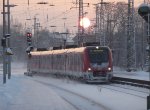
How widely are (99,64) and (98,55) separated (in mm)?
770

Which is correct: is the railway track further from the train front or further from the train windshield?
the train windshield

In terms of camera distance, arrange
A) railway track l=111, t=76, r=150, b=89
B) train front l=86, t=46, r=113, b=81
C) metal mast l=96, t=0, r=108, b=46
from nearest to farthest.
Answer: railway track l=111, t=76, r=150, b=89, train front l=86, t=46, r=113, b=81, metal mast l=96, t=0, r=108, b=46

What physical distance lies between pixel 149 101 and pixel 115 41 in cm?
9183

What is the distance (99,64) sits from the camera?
4128 centimetres

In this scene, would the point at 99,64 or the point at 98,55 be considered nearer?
the point at 99,64

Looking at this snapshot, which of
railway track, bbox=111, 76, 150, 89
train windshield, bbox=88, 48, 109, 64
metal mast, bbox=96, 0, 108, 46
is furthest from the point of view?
metal mast, bbox=96, 0, 108, 46

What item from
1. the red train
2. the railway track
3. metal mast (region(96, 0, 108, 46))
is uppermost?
metal mast (region(96, 0, 108, 46))

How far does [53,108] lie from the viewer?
1981cm

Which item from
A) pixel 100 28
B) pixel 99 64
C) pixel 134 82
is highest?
pixel 100 28

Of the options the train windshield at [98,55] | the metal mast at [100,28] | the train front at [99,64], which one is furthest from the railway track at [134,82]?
the metal mast at [100,28]

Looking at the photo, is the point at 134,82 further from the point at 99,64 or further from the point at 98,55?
the point at 98,55

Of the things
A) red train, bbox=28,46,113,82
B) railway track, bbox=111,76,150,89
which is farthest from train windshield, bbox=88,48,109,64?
railway track, bbox=111,76,150,89

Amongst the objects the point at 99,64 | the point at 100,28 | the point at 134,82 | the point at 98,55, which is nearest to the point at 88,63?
the point at 99,64

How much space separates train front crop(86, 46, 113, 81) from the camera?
40438mm
